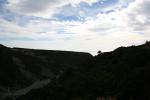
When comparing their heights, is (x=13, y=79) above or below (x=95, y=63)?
below

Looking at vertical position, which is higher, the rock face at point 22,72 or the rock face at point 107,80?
the rock face at point 107,80

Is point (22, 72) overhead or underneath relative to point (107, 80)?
underneath

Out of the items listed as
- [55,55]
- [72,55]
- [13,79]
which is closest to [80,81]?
[13,79]

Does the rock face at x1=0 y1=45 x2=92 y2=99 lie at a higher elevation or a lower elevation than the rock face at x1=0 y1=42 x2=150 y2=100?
lower

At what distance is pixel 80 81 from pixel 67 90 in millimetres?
1894

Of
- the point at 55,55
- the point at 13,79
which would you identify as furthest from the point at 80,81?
the point at 55,55

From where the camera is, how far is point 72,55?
112m

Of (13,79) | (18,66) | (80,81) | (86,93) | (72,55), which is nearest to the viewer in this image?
(86,93)

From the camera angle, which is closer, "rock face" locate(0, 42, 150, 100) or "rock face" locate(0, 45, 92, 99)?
"rock face" locate(0, 42, 150, 100)

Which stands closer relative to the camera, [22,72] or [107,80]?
[107,80]

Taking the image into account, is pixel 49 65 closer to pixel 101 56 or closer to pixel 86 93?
pixel 101 56

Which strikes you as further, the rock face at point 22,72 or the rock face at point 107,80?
the rock face at point 22,72

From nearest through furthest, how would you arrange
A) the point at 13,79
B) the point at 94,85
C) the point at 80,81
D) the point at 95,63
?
the point at 94,85 → the point at 80,81 → the point at 95,63 → the point at 13,79

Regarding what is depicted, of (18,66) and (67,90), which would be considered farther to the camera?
(18,66)
